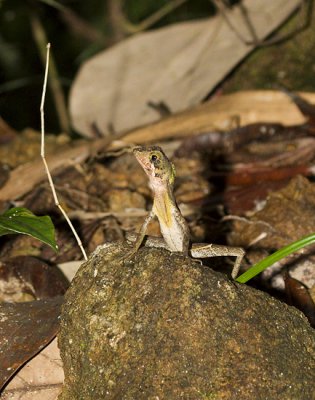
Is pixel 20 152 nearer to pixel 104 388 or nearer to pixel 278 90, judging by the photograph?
pixel 278 90

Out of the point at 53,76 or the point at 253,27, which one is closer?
the point at 253,27

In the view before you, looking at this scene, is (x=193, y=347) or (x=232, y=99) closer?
(x=193, y=347)

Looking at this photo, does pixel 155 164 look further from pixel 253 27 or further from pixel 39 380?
pixel 253 27

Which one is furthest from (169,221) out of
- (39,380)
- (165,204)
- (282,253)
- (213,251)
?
(39,380)

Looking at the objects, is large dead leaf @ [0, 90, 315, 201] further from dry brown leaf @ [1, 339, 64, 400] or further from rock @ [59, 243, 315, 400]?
rock @ [59, 243, 315, 400]

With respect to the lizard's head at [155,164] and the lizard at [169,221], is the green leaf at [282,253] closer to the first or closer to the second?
the lizard at [169,221]

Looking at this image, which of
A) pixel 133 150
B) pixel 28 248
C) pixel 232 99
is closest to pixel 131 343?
pixel 133 150

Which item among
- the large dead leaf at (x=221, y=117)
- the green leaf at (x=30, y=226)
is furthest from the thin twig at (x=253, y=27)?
the green leaf at (x=30, y=226)
